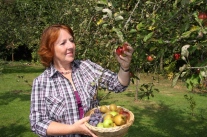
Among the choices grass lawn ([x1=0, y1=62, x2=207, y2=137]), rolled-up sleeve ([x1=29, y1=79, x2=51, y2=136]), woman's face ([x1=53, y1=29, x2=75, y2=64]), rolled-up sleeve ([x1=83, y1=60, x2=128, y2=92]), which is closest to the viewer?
rolled-up sleeve ([x1=29, y1=79, x2=51, y2=136])

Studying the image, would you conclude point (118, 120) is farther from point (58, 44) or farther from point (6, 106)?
point (6, 106)

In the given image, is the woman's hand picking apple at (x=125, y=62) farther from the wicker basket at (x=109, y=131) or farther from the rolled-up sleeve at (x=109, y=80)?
the wicker basket at (x=109, y=131)

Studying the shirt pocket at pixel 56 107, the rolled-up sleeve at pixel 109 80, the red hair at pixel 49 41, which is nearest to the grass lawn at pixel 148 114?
the rolled-up sleeve at pixel 109 80

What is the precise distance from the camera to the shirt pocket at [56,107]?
219 centimetres

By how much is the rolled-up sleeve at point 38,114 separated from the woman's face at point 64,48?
0.95 ft

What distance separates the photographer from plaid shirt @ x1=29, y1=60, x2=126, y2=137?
2.17 meters

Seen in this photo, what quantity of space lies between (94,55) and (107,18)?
991 millimetres

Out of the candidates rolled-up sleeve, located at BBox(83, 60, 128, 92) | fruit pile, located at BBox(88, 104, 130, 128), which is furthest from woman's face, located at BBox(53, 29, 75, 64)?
fruit pile, located at BBox(88, 104, 130, 128)

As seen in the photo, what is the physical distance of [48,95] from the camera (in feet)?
7.25

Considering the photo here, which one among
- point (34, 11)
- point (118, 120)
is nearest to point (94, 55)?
point (118, 120)

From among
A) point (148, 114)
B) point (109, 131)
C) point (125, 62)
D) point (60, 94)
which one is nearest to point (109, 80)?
point (125, 62)

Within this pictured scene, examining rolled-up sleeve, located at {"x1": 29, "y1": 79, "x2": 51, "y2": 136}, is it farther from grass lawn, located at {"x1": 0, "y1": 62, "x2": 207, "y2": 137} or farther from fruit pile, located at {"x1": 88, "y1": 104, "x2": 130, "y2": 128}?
grass lawn, located at {"x1": 0, "y1": 62, "x2": 207, "y2": 137}

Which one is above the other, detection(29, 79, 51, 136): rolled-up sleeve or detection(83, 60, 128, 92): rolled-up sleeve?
detection(83, 60, 128, 92): rolled-up sleeve

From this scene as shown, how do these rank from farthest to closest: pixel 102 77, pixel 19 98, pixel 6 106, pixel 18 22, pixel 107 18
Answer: pixel 18 22
pixel 19 98
pixel 6 106
pixel 102 77
pixel 107 18
